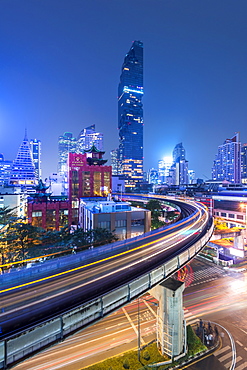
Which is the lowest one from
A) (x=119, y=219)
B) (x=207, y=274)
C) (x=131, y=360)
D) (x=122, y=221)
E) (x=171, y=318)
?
(x=207, y=274)

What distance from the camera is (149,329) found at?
22.7 metres

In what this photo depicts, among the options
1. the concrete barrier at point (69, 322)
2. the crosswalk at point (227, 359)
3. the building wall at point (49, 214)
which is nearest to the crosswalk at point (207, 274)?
the crosswalk at point (227, 359)

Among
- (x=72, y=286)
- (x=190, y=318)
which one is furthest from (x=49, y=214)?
(x=72, y=286)

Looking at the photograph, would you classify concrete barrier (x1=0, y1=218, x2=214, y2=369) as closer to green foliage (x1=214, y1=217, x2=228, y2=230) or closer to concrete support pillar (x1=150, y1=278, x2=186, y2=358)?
concrete support pillar (x1=150, y1=278, x2=186, y2=358)

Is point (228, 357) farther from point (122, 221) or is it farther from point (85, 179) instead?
point (85, 179)

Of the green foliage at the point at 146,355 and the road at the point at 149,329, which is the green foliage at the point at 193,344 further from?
the green foliage at the point at 146,355

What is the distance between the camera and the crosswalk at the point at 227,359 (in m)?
18.4

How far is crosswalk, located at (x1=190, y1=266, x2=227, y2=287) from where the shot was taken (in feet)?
111

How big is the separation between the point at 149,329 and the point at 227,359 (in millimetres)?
8233

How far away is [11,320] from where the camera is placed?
11.1 meters

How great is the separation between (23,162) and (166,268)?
172294 millimetres

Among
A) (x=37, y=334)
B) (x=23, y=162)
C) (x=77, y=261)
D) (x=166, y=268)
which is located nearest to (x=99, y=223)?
(x=77, y=261)

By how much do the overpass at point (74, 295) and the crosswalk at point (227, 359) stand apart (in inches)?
402

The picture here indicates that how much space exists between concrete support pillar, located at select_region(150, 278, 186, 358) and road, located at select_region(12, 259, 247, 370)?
7.98 ft
